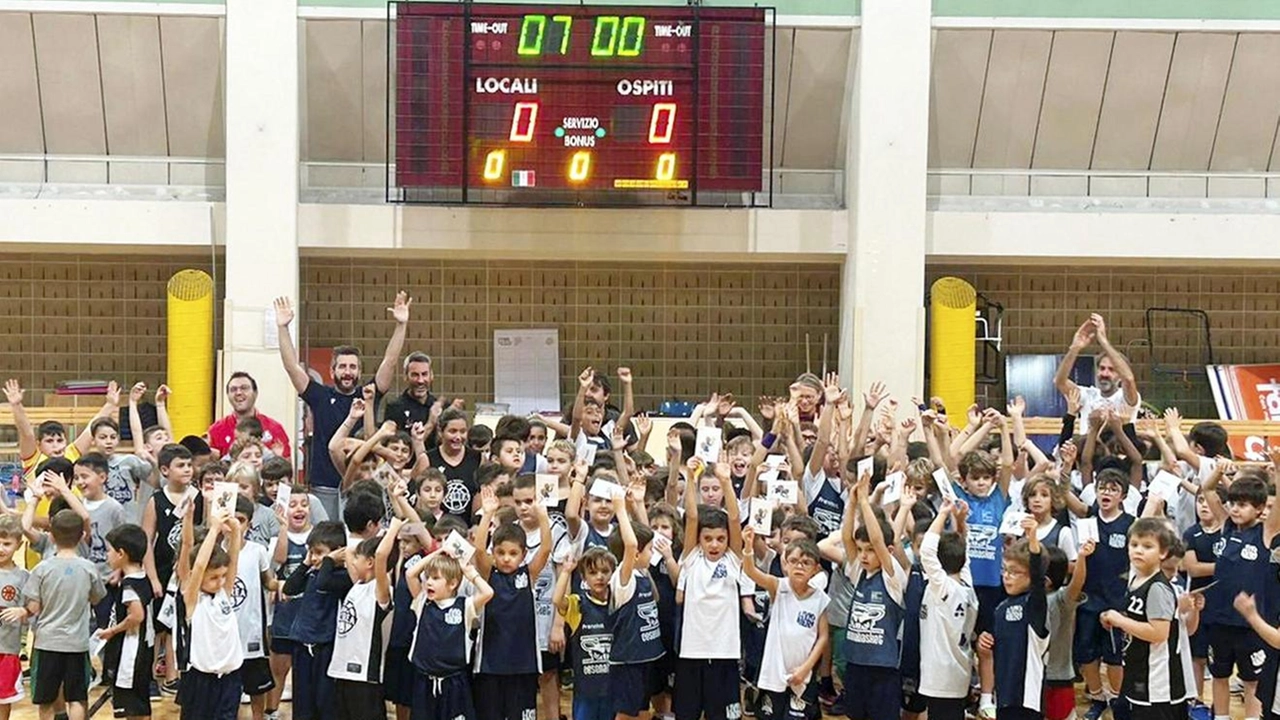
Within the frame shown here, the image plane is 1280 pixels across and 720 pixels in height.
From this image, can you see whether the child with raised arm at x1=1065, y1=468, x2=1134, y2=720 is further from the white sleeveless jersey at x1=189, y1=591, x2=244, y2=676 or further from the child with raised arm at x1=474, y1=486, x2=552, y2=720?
the white sleeveless jersey at x1=189, y1=591, x2=244, y2=676

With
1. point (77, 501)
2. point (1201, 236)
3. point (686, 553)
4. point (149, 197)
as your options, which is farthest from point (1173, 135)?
point (77, 501)

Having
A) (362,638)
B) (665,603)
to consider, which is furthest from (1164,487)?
(362,638)

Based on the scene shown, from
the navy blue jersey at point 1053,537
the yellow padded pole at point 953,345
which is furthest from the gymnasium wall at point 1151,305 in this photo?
the navy blue jersey at point 1053,537

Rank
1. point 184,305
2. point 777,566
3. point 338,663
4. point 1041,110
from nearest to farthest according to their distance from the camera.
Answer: point 338,663
point 777,566
point 184,305
point 1041,110

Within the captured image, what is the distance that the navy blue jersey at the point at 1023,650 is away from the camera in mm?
8125

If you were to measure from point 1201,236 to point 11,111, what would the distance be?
12.7m

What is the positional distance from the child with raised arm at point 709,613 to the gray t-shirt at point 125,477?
393cm

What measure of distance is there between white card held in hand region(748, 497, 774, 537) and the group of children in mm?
15

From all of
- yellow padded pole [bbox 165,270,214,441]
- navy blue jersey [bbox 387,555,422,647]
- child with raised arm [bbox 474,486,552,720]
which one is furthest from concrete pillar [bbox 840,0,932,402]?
navy blue jersey [bbox 387,555,422,647]

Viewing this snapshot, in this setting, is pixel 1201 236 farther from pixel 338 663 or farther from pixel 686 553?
pixel 338 663

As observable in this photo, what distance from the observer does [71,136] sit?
50.6 feet

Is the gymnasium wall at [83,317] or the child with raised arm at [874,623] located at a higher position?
the gymnasium wall at [83,317]

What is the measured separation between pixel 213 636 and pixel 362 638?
81 centimetres

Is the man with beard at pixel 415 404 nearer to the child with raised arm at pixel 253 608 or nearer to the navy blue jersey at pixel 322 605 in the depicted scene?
the child with raised arm at pixel 253 608
